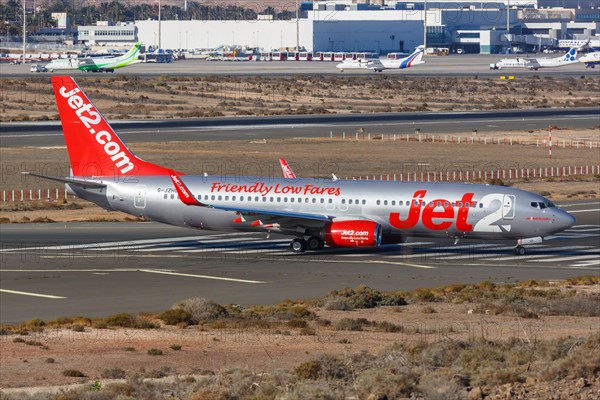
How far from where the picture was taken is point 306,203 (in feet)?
204

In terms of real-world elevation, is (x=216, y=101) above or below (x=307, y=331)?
above

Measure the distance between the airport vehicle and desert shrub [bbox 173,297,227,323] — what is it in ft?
57.8

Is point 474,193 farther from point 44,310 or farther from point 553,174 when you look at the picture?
point 553,174

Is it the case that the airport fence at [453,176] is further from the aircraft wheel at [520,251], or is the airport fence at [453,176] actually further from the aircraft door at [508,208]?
the aircraft door at [508,208]

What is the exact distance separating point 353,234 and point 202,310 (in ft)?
63.6

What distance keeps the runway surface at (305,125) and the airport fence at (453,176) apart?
27993 mm

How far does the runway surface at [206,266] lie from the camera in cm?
4903

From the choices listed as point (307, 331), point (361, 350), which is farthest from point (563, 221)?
point (361, 350)

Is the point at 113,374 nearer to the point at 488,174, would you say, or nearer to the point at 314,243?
the point at 314,243

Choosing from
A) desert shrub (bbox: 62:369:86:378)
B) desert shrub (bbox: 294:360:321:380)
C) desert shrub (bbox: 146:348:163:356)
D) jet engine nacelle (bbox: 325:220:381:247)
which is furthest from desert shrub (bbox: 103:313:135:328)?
jet engine nacelle (bbox: 325:220:381:247)

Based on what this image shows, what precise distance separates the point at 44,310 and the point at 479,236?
2474 cm

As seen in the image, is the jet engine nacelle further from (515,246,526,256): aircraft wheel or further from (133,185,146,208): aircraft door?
(133,185,146,208): aircraft door

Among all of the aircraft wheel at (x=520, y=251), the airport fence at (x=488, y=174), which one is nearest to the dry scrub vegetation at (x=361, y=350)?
the aircraft wheel at (x=520, y=251)

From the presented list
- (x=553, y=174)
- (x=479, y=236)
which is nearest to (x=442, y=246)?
(x=479, y=236)
